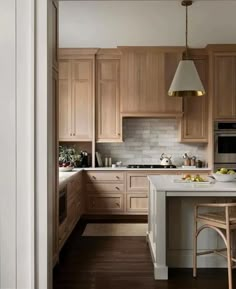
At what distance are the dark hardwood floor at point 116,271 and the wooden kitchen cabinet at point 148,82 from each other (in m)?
2.44

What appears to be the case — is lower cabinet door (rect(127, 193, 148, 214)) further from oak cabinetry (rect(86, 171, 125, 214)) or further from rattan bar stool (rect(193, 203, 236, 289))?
rattan bar stool (rect(193, 203, 236, 289))

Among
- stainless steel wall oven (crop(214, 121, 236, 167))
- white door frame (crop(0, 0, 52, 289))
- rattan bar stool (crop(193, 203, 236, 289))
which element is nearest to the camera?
white door frame (crop(0, 0, 52, 289))

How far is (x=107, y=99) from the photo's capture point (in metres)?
6.08

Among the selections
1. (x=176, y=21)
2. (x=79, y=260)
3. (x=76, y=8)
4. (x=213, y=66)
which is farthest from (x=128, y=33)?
(x=79, y=260)

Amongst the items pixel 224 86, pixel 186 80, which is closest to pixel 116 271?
pixel 186 80

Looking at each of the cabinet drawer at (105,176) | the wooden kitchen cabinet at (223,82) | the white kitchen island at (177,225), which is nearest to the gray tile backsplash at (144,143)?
the cabinet drawer at (105,176)

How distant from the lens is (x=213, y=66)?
5.85 m

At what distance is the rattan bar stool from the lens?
2.89 m

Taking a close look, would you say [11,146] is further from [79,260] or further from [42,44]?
[79,260]

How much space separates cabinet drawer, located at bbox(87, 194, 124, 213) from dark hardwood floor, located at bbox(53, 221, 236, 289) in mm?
1467

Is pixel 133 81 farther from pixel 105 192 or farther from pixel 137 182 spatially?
pixel 105 192

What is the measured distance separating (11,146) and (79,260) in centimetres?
251

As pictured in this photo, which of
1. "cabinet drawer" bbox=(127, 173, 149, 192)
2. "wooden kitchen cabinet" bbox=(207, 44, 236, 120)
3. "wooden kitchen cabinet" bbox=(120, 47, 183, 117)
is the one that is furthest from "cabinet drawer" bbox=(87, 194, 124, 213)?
"wooden kitchen cabinet" bbox=(207, 44, 236, 120)

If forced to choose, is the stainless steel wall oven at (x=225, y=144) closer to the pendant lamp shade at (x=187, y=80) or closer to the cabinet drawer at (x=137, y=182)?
the cabinet drawer at (x=137, y=182)
